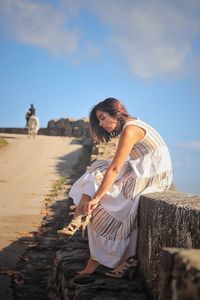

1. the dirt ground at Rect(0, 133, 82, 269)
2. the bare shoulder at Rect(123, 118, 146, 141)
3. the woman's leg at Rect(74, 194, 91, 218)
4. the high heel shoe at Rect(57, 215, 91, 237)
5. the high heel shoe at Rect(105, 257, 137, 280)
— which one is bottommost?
the dirt ground at Rect(0, 133, 82, 269)

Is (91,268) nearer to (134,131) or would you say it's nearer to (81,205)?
(81,205)

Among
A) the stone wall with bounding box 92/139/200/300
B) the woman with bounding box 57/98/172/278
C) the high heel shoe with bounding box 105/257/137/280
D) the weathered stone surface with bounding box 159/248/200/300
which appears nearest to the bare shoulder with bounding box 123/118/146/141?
the woman with bounding box 57/98/172/278

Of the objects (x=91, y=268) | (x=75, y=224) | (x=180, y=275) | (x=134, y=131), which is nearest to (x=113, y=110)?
(x=134, y=131)

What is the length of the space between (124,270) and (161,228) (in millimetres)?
819

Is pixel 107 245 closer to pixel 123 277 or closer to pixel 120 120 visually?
pixel 123 277

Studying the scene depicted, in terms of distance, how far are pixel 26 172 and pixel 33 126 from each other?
12086mm

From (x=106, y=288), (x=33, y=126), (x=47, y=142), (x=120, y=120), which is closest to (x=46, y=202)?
(x=120, y=120)

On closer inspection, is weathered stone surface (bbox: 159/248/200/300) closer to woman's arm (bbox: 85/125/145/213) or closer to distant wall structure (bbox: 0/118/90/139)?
woman's arm (bbox: 85/125/145/213)

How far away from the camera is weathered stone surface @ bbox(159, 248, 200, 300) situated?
38.5 inches

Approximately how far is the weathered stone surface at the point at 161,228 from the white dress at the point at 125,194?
12 centimetres

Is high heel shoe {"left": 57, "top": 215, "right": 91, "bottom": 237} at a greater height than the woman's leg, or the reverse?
the woman's leg

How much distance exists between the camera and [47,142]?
21.4 m

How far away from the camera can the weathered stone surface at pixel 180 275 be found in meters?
0.98

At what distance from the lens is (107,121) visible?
12.4ft
